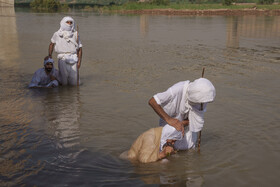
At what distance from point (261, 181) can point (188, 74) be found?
17.9 feet

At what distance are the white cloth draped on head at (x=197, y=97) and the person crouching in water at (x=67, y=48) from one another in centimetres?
438

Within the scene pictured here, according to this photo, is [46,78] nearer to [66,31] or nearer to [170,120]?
[66,31]

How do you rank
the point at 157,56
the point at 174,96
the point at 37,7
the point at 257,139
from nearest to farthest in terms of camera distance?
the point at 174,96, the point at 257,139, the point at 157,56, the point at 37,7

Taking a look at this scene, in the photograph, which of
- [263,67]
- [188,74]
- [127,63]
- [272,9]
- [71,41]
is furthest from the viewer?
[272,9]

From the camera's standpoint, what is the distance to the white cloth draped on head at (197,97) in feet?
11.4

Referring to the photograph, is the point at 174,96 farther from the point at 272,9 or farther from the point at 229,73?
the point at 272,9

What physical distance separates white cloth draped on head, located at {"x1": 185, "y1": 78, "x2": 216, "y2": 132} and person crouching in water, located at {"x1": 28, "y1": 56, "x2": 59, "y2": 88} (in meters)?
4.63

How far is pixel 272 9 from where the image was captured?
139ft

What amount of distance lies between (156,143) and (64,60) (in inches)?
173

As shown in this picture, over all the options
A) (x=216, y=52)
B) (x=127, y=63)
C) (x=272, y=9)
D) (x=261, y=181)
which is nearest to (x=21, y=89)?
(x=127, y=63)

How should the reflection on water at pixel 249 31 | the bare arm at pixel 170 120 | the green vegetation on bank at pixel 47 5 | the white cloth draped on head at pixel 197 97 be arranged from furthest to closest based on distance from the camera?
the green vegetation on bank at pixel 47 5 < the reflection on water at pixel 249 31 < the bare arm at pixel 170 120 < the white cloth draped on head at pixel 197 97

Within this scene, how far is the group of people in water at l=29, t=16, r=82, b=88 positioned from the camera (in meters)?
7.44

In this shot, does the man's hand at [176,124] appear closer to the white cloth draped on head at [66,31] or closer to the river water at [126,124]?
the river water at [126,124]

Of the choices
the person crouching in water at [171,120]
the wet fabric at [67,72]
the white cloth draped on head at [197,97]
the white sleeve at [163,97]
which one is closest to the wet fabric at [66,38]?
the wet fabric at [67,72]
